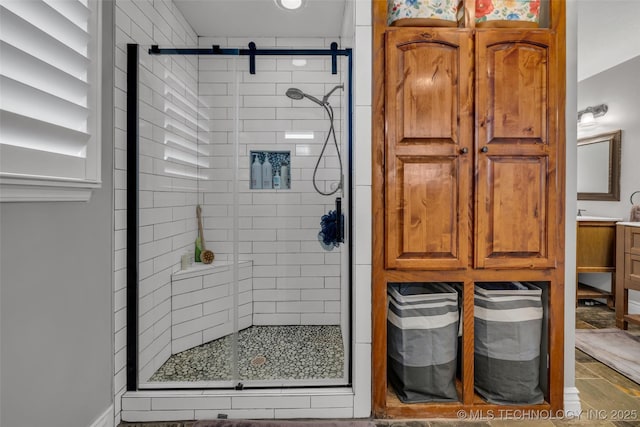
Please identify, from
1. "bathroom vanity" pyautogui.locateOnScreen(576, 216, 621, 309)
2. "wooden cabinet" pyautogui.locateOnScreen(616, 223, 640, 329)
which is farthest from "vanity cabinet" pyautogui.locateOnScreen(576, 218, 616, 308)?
"wooden cabinet" pyautogui.locateOnScreen(616, 223, 640, 329)

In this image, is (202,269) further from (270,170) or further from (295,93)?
(295,93)

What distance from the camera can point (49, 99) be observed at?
116 centimetres

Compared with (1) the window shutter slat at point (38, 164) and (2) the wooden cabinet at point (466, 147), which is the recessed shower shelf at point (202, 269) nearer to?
(1) the window shutter slat at point (38, 164)

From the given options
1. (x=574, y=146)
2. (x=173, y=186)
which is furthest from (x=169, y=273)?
(x=574, y=146)

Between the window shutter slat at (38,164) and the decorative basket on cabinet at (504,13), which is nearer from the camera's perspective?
the window shutter slat at (38,164)

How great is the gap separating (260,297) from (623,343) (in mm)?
2775

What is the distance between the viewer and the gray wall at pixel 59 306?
1071mm

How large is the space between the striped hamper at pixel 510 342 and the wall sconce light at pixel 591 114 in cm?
316

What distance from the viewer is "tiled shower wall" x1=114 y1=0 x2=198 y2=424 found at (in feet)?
5.43

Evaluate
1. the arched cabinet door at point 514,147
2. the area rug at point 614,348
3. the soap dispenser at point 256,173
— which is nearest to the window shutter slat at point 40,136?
the soap dispenser at point 256,173

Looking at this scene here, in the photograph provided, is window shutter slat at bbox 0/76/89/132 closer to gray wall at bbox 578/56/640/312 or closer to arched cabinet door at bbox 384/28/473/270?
arched cabinet door at bbox 384/28/473/270

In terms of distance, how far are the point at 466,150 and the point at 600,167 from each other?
316 cm

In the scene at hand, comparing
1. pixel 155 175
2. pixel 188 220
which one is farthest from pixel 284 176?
pixel 155 175

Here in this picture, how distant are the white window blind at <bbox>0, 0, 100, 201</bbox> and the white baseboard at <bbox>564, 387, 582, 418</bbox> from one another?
97.4 inches
